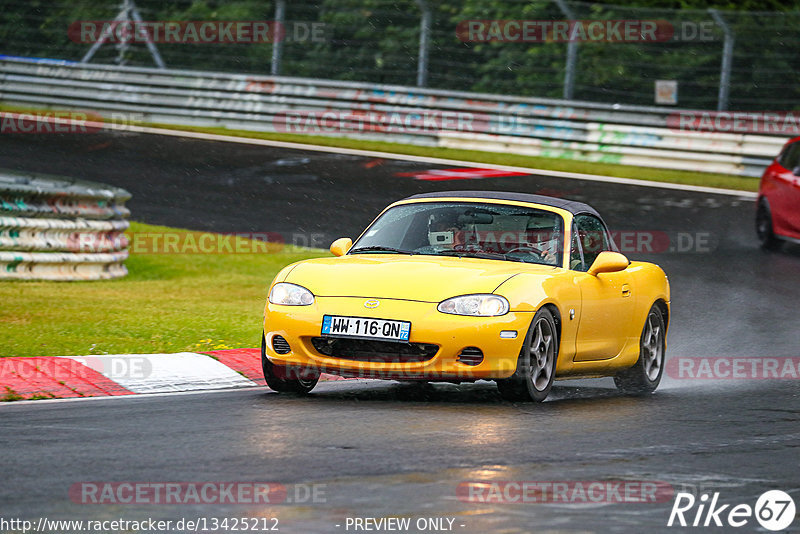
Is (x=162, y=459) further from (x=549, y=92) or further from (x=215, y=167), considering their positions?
(x=549, y=92)

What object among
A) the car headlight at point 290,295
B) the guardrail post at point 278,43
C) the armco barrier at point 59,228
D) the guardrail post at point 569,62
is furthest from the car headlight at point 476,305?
the guardrail post at point 278,43

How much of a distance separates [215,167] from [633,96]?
25.2 feet

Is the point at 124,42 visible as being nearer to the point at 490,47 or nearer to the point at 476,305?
the point at 490,47

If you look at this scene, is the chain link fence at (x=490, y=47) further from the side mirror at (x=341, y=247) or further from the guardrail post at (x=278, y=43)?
the side mirror at (x=341, y=247)

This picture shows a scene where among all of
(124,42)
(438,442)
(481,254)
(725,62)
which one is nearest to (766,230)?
(725,62)

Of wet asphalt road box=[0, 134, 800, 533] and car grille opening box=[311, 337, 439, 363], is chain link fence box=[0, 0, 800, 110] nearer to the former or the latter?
wet asphalt road box=[0, 134, 800, 533]

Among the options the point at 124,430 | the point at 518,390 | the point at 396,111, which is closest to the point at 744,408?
the point at 518,390

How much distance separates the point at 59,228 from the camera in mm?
14750

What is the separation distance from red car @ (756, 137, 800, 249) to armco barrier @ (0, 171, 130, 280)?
25.4 feet

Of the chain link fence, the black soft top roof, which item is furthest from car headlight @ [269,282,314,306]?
the chain link fence

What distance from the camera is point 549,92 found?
26.1m

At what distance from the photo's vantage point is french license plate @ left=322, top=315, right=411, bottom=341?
28.3ft

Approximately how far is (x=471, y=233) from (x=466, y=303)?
127cm

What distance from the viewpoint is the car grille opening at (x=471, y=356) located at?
866 cm
